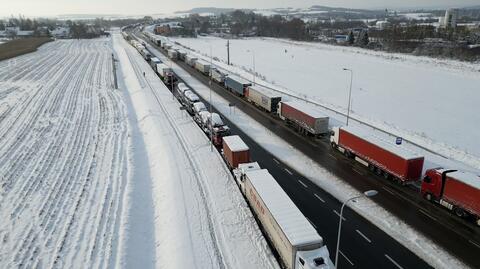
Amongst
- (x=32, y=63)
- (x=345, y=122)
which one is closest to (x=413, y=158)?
(x=345, y=122)

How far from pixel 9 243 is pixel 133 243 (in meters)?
8.37

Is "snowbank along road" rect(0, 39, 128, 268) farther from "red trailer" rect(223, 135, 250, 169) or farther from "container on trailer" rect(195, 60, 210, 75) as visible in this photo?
"container on trailer" rect(195, 60, 210, 75)

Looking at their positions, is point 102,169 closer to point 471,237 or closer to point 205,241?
point 205,241

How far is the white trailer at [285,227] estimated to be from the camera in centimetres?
1834

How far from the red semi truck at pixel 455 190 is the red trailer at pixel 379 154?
1.83m

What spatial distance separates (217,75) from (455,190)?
5531 centimetres

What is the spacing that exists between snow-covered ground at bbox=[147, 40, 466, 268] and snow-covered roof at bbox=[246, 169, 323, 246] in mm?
8049

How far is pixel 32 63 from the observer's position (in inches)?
4262

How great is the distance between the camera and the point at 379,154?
32.1 m

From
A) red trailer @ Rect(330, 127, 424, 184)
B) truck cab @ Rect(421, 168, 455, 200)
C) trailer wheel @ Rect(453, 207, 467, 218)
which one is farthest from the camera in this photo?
red trailer @ Rect(330, 127, 424, 184)

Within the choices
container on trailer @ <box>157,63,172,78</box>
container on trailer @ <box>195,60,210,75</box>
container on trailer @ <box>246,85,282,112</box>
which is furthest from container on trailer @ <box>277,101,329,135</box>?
container on trailer @ <box>195,60,210,75</box>

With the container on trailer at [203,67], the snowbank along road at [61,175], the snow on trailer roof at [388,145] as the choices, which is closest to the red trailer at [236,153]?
the snowbank along road at [61,175]

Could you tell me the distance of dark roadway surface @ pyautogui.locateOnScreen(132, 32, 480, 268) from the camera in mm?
22453

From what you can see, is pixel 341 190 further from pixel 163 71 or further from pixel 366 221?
pixel 163 71
